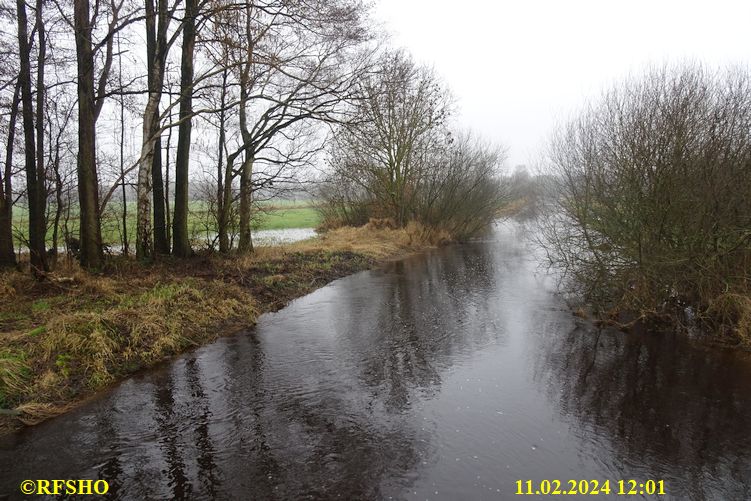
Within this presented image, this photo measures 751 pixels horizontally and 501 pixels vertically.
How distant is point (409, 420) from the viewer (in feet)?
17.4

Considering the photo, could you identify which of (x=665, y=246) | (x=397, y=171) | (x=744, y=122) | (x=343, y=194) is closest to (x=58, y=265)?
(x=665, y=246)

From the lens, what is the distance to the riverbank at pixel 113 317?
231 inches

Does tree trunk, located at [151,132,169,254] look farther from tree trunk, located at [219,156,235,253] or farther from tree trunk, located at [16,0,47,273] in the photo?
tree trunk, located at [16,0,47,273]

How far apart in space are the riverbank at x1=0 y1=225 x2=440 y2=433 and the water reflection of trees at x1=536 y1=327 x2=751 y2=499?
6.26 meters

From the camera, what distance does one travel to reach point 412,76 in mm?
23688

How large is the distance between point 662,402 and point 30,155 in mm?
14422

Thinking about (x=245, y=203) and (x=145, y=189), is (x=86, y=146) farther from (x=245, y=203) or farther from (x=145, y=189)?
(x=245, y=203)

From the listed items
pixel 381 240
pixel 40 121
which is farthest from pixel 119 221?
pixel 381 240

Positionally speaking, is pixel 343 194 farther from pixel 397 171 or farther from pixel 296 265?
pixel 296 265

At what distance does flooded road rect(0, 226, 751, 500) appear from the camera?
425 centimetres

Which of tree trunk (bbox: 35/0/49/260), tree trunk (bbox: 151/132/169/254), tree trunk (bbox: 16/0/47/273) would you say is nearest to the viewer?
tree trunk (bbox: 16/0/47/273)

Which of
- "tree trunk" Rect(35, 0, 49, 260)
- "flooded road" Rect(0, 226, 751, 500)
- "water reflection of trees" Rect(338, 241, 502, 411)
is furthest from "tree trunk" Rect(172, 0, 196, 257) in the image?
Result: "flooded road" Rect(0, 226, 751, 500)

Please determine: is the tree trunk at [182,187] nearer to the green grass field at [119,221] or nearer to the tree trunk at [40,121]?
the green grass field at [119,221]

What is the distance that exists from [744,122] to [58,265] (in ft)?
49.7
